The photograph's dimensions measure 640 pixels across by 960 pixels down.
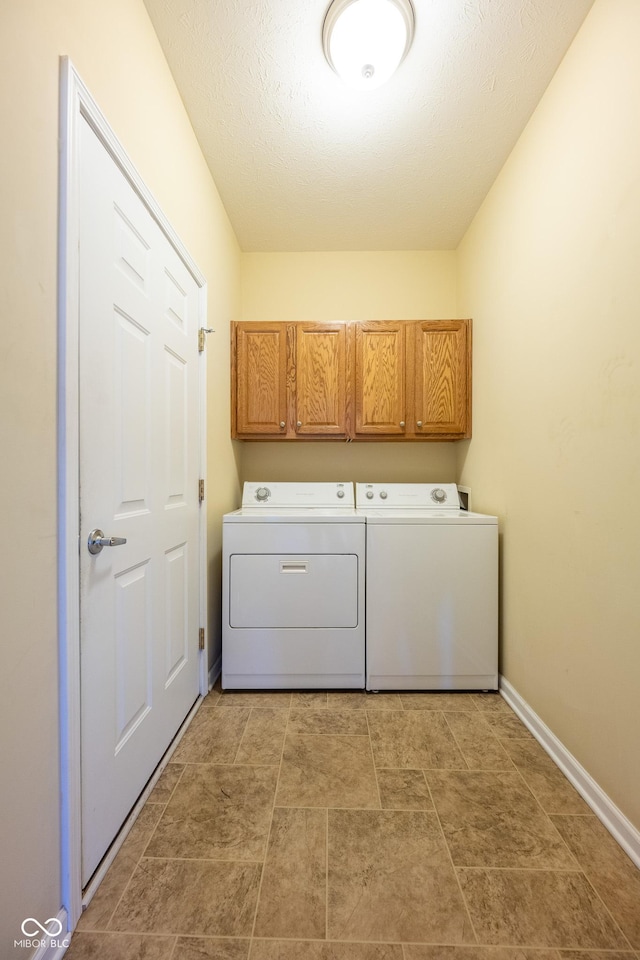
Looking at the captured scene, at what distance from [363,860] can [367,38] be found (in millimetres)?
2511

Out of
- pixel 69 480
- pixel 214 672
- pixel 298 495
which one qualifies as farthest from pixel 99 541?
pixel 298 495

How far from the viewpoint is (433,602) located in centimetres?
190

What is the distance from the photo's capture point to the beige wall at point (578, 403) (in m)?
1.12

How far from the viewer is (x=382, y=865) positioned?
40.8 inches

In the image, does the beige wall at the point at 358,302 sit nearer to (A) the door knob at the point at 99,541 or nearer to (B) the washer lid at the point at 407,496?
(B) the washer lid at the point at 407,496

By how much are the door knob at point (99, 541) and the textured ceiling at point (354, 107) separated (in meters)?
1.69

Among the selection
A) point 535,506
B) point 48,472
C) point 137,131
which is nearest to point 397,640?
point 535,506

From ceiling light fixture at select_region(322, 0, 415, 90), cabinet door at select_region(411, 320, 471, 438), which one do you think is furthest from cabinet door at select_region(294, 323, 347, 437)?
ceiling light fixture at select_region(322, 0, 415, 90)

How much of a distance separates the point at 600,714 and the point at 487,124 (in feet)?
7.68

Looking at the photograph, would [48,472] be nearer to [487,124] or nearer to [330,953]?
[330,953]

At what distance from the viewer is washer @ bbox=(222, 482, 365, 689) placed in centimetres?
190

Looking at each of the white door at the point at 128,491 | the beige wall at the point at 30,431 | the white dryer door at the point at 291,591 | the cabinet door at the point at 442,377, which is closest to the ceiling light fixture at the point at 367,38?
the beige wall at the point at 30,431

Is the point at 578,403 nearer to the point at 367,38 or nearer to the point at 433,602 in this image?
the point at 433,602

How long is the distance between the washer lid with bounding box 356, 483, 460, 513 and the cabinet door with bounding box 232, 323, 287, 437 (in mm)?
681
